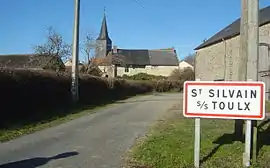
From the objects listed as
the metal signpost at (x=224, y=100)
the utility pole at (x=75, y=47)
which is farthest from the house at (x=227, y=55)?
the metal signpost at (x=224, y=100)


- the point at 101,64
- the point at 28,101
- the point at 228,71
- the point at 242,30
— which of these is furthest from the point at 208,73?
the point at 242,30

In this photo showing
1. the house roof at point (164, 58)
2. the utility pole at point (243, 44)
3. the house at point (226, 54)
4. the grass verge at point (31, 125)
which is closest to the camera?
the utility pole at point (243, 44)

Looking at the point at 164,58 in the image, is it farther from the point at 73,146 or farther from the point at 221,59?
the point at 73,146

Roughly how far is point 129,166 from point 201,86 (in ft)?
6.92

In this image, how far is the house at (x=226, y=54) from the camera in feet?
125

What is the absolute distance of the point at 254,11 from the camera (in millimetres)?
8008

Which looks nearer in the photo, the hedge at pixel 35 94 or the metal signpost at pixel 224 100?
the metal signpost at pixel 224 100

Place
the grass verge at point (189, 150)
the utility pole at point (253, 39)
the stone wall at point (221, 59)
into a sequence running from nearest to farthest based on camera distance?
the grass verge at point (189, 150) → the utility pole at point (253, 39) → the stone wall at point (221, 59)

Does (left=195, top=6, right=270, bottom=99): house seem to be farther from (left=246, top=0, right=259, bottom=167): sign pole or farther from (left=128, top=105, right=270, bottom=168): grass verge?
(left=246, top=0, right=259, bottom=167): sign pole

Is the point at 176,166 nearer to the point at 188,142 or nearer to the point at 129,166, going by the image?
the point at 129,166

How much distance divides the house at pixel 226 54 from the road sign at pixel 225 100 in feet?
93.4

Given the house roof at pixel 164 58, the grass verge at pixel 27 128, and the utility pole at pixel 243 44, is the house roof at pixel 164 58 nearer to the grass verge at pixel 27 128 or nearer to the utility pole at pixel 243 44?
the grass verge at pixel 27 128

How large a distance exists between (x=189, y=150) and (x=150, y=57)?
330 ft

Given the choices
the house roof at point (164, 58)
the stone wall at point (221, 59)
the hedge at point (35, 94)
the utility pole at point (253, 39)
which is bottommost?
the hedge at point (35, 94)
